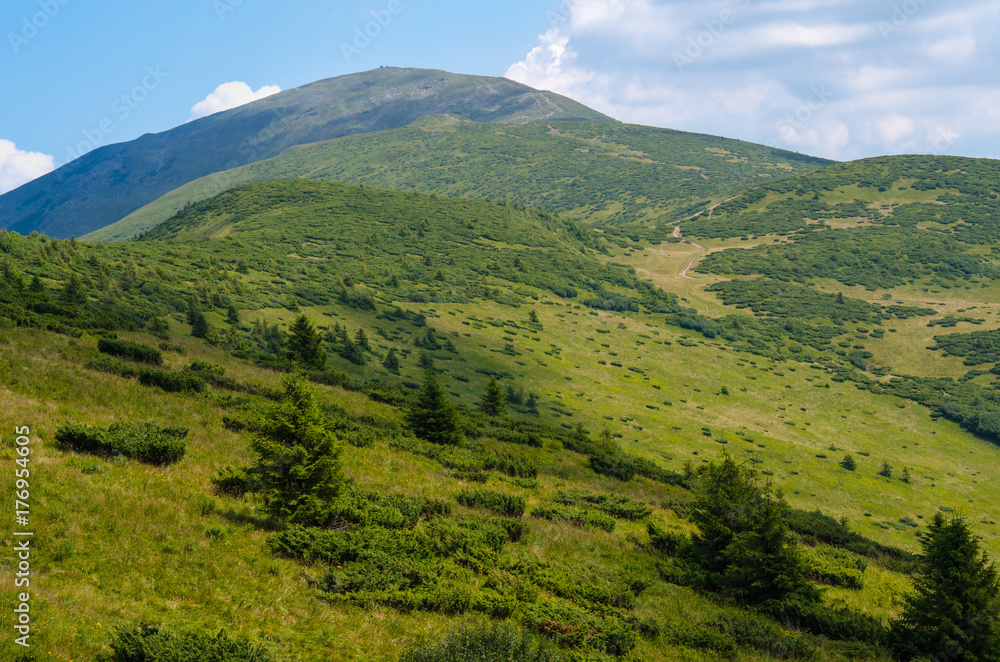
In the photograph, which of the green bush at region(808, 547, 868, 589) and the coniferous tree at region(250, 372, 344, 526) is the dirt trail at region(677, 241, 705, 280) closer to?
the green bush at region(808, 547, 868, 589)

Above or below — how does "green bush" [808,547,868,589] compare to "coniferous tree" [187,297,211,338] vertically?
below

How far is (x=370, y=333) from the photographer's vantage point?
77188mm

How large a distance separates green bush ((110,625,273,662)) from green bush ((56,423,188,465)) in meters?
8.19

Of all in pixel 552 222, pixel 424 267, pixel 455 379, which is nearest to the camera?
pixel 455 379

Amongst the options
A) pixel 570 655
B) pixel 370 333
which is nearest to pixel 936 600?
pixel 570 655

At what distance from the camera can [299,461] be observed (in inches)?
526

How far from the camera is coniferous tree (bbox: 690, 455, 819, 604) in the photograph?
14.1 m

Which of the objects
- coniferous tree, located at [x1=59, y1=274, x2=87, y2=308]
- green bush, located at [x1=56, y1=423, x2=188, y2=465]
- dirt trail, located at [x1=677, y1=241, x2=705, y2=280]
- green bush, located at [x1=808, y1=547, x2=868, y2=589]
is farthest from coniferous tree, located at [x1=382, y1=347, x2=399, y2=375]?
dirt trail, located at [x1=677, y1=241, x2=705, y2=280]

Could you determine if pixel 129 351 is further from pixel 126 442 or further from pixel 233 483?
pixel 233 483

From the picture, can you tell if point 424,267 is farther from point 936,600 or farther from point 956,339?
point 936,600

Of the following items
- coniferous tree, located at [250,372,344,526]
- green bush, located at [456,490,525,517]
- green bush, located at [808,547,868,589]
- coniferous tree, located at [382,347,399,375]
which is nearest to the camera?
coniferous tree, located at [250,372,344,526]

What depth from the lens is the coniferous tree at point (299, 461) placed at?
1315cm

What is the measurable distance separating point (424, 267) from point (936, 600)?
117m
